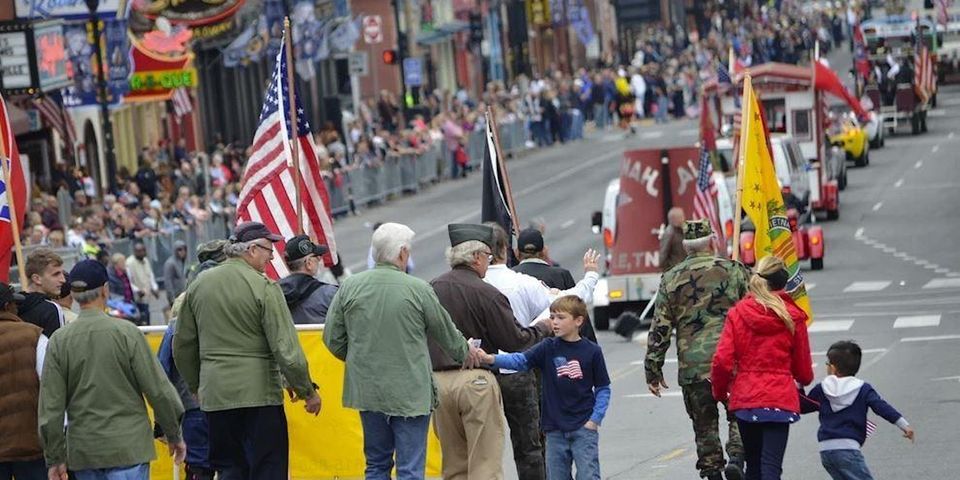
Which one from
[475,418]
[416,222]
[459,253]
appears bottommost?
[416,222]

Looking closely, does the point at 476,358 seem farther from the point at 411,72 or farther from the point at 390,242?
the point at 411,72

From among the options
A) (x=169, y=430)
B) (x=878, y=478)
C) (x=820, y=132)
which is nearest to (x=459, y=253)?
(x=169, y=430)

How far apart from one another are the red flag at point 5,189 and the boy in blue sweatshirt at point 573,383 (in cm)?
444

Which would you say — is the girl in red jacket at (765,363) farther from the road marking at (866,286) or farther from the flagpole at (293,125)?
the road marking at (866,286)

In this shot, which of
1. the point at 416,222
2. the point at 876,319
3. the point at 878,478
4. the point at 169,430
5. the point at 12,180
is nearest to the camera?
the point at 169,430

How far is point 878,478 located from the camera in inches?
552

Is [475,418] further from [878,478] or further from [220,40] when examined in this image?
[220,40]

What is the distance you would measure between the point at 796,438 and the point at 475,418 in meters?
4.91

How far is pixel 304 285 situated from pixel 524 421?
64.4 inches

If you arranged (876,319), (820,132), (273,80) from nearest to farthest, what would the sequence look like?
(273,80)
(876,319)
(820,132)

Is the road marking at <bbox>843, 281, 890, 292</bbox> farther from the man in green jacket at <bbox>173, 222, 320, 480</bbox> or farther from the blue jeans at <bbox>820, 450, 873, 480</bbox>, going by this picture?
the man in green jacket at <bbox>173, 222, 320, 480</bbox>

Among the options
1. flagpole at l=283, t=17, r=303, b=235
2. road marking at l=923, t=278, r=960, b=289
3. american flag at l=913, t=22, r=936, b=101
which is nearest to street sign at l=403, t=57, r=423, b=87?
american flag at l=913, t=22, r=936, b=101

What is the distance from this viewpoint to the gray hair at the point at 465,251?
40.7ft

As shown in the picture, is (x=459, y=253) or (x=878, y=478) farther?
(x=878, y=478)
